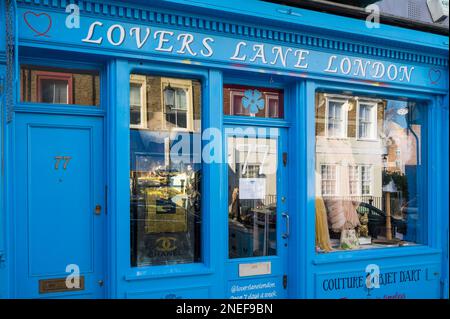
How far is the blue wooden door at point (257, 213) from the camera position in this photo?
3.99 metres

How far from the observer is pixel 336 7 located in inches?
162

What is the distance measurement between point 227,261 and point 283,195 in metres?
1.00

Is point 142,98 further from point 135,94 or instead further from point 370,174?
point 370,174

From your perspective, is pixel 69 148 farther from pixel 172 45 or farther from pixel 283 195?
pixel 283 195

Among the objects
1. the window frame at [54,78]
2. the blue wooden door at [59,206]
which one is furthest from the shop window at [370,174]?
the window frame at [54,78]

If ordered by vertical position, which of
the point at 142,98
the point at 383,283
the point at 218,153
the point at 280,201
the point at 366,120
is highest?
the point at 142,98

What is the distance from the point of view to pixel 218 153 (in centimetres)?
379

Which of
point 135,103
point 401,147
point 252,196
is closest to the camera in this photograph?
point 135,103

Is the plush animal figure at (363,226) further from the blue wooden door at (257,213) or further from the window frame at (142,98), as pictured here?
the window frame at (142,98)

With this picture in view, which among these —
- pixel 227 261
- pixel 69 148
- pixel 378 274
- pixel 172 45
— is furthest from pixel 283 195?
pixel 69 148

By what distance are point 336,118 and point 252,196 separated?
1477 mm

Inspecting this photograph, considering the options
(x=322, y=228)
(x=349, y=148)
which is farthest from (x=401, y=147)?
(x=322, y=228)

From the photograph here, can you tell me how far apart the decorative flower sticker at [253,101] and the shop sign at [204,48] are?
34 centimetres

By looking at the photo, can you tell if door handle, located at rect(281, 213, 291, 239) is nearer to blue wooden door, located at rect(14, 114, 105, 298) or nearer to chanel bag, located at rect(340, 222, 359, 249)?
chanel bag, located at rect(340, 222, 359, 249)
